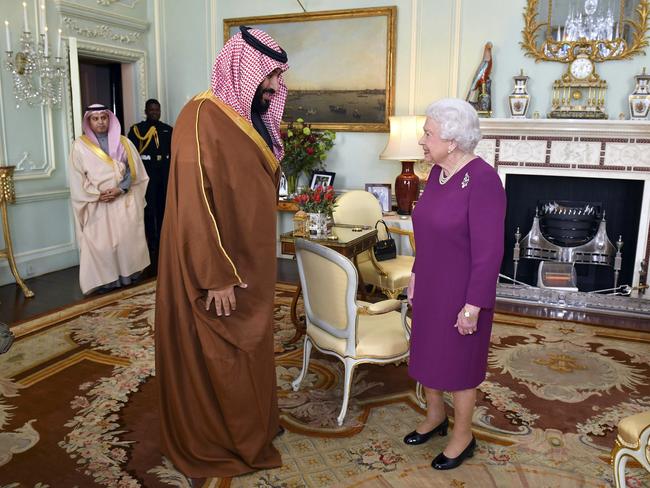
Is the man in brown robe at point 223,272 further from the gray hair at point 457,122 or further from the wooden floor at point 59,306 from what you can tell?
the wooden floor at point 59,306

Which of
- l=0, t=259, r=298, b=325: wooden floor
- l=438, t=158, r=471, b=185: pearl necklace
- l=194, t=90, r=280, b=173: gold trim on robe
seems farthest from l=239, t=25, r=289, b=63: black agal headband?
l=0, t=259, r=298, b=325: wooden floor

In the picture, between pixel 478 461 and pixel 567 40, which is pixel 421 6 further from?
pixel 478 461

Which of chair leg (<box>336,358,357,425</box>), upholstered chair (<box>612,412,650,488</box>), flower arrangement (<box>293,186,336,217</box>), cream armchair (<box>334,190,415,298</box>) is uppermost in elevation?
flower arrangement (<box>293,186,336,217</box>)

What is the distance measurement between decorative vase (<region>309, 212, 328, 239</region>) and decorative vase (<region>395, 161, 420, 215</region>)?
198cm

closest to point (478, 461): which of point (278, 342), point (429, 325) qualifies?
point (429, 325)

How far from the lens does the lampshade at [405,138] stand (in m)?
A: 5.21

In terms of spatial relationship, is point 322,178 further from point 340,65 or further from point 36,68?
point 36,68

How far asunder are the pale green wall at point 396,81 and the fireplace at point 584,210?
2.12 feet

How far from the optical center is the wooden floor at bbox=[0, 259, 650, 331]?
4.42 m

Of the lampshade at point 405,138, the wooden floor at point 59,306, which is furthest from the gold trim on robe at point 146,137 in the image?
the lampshade at point 405,138

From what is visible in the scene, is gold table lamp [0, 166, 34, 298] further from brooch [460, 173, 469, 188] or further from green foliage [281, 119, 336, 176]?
brooch [460, 173, 469, 188]

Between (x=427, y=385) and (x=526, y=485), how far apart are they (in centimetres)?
56

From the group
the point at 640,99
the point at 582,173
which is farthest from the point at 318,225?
the point at 640,99

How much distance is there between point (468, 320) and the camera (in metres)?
2.19
